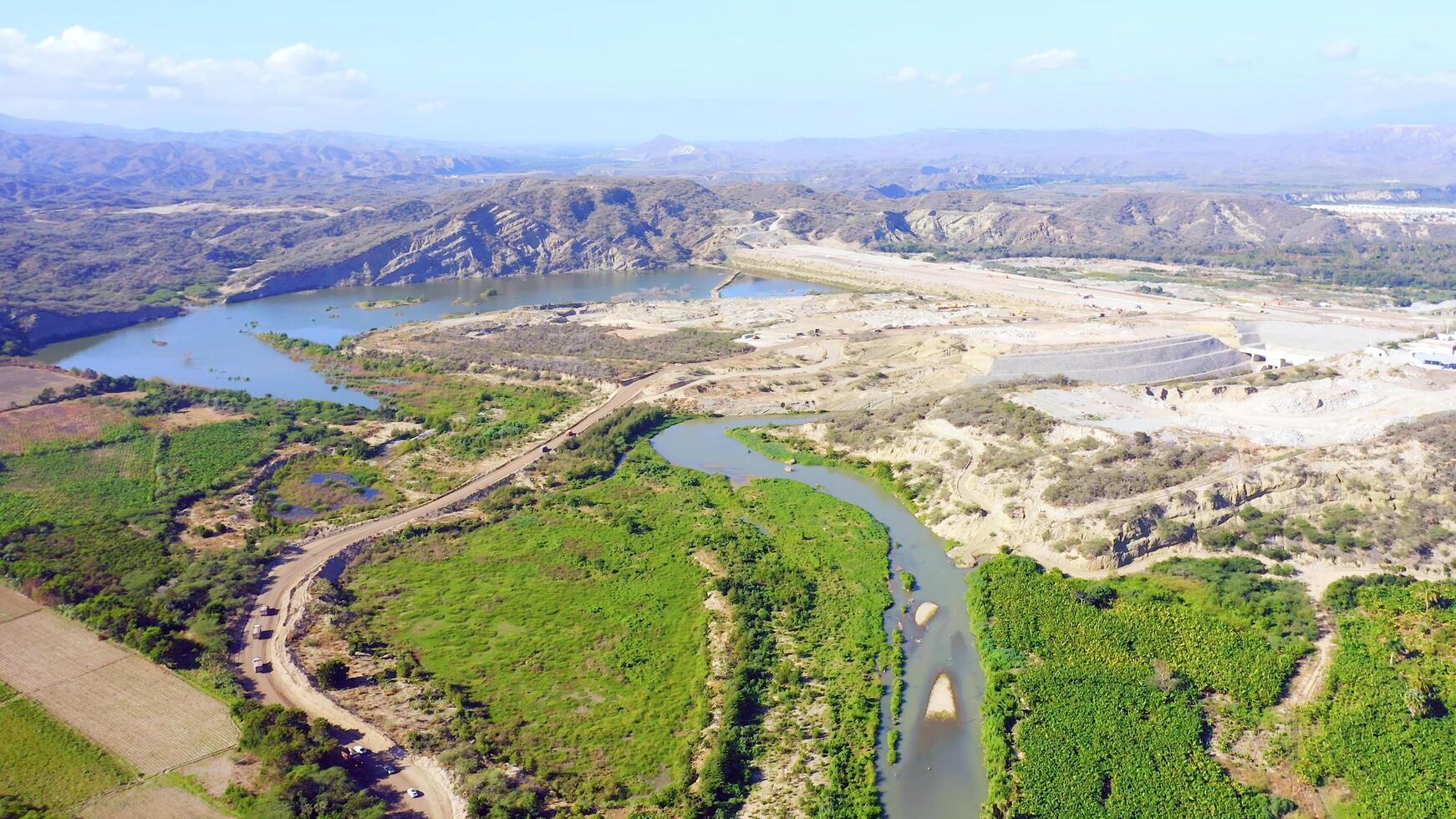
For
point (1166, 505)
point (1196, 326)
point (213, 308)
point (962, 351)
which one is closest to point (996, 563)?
point (1166, 505)

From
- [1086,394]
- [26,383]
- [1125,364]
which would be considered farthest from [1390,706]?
[26,383]

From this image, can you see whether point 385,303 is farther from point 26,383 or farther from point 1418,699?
point 1418,699

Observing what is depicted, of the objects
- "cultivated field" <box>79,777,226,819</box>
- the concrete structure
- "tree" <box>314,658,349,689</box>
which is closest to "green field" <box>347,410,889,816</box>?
"tree" <box>314,658,349,689</box>

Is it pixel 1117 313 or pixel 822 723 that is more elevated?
pixel 1117 313

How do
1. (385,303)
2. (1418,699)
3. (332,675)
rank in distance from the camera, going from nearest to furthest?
1. (1418,699)
2. (332,675)
3. (385,303)

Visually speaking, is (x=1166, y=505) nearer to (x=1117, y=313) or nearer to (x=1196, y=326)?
(x=1196, y=326)

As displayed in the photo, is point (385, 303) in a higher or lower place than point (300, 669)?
higher
